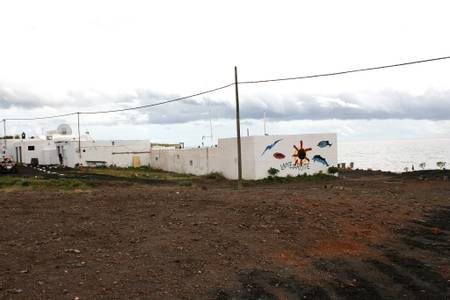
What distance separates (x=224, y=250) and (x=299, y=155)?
2550cm

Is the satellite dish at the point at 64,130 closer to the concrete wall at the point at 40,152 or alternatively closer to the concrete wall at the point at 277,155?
the concrete wall at the point at 40,152

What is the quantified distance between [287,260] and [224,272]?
5.31 ft

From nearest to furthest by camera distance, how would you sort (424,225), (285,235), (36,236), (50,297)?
(50,297) < (36,236) < (285,235) < (424,225)

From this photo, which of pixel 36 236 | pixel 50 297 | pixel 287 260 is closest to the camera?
pixel 50 297

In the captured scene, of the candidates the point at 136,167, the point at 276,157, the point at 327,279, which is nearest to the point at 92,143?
the point at 136,167

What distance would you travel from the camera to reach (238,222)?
41.6 ft

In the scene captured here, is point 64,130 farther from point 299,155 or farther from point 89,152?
point 299,155

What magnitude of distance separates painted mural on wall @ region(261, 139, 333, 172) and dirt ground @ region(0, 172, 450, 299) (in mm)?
18587

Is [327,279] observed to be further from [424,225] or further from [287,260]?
[424,225]

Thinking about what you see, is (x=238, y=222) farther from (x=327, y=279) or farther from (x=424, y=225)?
(x=424, y=225)

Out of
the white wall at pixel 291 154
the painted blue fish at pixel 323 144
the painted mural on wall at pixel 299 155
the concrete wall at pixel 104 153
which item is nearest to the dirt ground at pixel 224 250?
the white wall at pixel 291 154

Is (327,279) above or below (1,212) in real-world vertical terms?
below

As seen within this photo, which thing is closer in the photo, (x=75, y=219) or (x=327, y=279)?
(x=327, y=279)

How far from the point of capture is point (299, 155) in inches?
1384
